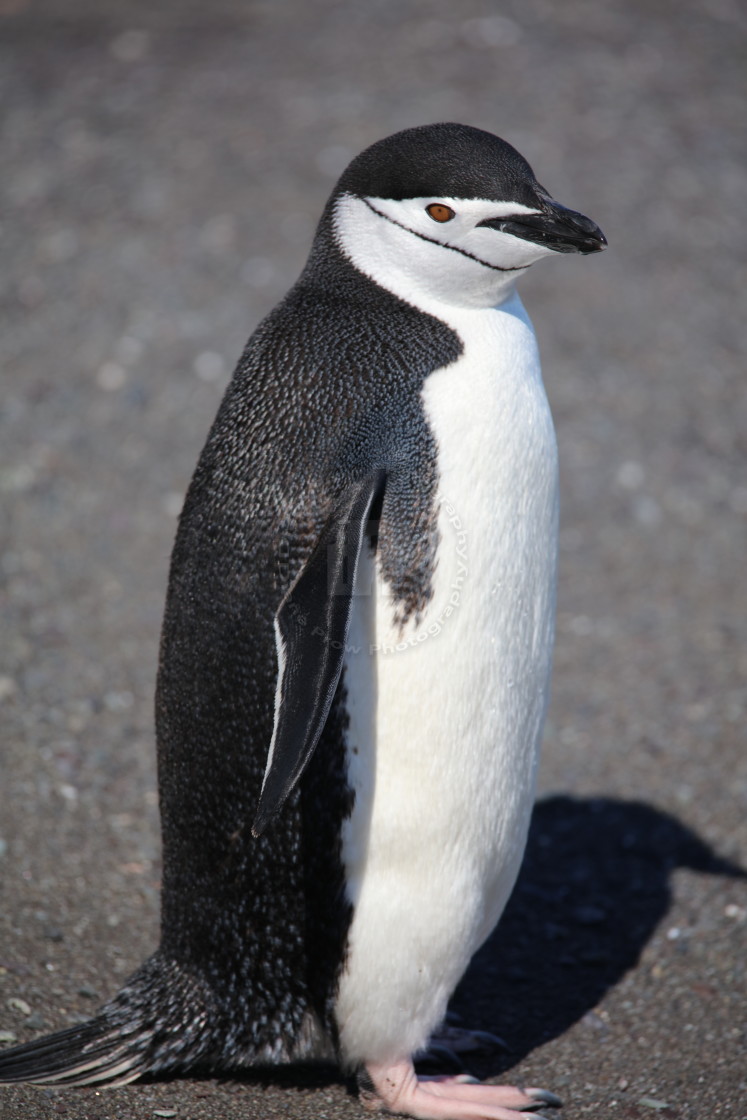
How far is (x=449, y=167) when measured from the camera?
207 cm

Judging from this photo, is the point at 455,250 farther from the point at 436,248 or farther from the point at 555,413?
the point at 555,413

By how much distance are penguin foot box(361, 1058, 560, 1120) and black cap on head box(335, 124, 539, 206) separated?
1620mm

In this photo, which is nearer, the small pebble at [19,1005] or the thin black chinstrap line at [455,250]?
the thin black chinstrap line at [455,250]

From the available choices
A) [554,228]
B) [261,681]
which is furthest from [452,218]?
[261,681]

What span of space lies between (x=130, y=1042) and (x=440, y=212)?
5.31 ft

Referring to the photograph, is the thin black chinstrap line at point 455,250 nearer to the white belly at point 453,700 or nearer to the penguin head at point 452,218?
the penguin head at point 452,218

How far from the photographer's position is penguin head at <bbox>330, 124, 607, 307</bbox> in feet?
6.72

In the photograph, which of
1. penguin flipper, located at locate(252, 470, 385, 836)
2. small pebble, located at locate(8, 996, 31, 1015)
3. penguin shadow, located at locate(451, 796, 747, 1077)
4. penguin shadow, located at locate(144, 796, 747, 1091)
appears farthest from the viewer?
penguin shadow, located at locate(451, 796, 747, 1077)

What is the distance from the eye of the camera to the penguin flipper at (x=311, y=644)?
1.89 meters

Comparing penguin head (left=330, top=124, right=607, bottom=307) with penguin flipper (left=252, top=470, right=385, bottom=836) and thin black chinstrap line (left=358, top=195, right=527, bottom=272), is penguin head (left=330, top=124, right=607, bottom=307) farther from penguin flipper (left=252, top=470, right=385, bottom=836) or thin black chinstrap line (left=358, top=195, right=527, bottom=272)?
penguin flipper (left=252, top=470, right=385, bottom=836)

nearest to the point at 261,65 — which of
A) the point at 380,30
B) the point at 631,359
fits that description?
the point at 380,30

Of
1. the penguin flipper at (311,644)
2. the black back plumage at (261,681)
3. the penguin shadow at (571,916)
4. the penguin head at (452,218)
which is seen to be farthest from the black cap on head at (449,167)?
the penguin shadow at (571,916)

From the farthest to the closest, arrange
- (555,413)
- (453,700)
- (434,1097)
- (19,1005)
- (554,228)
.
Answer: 1. (555,413)
2. (19,1005)
3. (434,1097)
4. (453,700)
5. (554,228)

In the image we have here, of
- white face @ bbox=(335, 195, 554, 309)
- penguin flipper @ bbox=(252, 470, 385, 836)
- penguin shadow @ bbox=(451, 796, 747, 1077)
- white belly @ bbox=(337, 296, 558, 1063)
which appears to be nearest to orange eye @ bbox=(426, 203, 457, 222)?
white face @ bbox=(335, 195, 554, 309)
